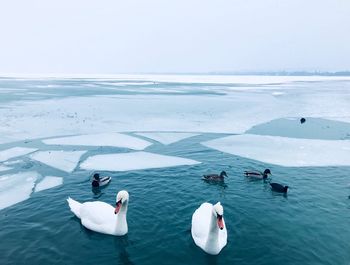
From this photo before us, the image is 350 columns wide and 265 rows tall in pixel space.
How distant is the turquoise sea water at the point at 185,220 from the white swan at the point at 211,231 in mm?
204

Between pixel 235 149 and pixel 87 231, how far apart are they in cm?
1147

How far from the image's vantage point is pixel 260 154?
18.4m

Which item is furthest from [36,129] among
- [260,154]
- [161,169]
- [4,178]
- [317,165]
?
[317,165]

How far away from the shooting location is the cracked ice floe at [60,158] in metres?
15.8

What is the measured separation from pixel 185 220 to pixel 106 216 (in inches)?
103

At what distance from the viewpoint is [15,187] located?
42.8ft

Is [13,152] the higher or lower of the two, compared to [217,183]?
lower

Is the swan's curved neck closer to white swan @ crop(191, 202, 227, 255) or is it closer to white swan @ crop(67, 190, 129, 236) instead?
white swan @ crop(191, 202, 227, 255)

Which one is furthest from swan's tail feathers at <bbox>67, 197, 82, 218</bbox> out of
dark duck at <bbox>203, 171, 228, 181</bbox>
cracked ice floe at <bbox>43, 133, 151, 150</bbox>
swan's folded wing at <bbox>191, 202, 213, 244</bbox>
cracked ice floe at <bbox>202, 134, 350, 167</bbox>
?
cracked ice floe at <bbox>202, 134, 350, 167</bbox>

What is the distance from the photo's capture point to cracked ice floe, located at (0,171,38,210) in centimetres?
1199

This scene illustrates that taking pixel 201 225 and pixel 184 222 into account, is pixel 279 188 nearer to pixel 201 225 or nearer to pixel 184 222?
pixel 184 222

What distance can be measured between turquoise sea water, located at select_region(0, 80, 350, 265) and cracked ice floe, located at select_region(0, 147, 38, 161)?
1.26 m

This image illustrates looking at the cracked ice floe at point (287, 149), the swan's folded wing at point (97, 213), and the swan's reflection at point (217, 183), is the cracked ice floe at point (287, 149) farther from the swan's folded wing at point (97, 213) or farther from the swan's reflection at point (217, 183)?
the swan's folded wing at point (97, 213)

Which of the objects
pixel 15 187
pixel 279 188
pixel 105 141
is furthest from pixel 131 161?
pixel 279 188
